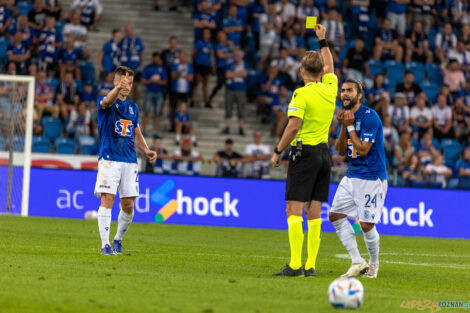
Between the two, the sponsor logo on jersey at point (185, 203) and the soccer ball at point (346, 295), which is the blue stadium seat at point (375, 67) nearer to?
the sponsor logo on jersey at point (185, 203)

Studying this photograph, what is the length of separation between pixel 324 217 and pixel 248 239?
12.8 ft

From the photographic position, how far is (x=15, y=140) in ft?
66.8

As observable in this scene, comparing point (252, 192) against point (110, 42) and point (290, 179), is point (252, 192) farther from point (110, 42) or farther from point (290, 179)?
point (290, 179)

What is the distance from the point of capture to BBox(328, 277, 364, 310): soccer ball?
760 cm

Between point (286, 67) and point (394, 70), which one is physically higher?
point (394, 70)

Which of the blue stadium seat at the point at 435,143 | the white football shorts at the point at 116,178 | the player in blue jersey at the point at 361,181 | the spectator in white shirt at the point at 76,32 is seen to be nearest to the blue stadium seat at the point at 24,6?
the spectator in white shirt at the point at 76,32

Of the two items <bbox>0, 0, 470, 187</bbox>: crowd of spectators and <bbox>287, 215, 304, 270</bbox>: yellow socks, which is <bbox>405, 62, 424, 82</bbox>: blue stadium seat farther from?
<bbox>287, 215, 304, 270</bbox>: yellow socks

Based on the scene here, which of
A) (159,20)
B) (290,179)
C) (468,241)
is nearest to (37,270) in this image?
(290,179)

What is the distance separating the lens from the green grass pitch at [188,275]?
7.65m

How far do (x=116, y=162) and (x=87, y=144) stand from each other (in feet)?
36.5

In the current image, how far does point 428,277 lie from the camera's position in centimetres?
1116

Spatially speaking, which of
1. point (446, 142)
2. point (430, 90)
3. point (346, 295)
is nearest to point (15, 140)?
point (446, 142)

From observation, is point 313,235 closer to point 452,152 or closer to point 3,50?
point 452,152

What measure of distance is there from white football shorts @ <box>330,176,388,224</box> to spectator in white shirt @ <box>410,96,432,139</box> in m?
14.9
